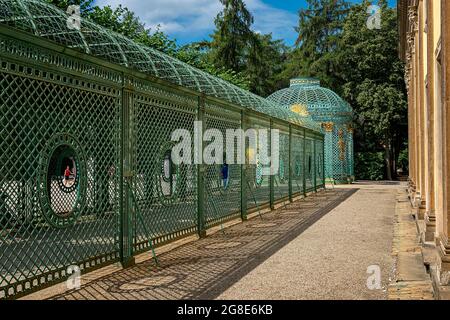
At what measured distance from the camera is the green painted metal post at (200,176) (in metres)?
7.99

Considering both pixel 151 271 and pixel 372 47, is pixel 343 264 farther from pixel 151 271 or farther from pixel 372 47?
pixel 372 47

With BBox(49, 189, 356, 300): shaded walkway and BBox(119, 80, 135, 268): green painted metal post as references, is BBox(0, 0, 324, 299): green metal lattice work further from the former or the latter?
BBox(49, 189, 356, 300): shaded walkway

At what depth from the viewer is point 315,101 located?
2481 cm

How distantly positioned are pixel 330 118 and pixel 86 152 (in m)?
20.6

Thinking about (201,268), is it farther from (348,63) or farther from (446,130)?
(348,63)

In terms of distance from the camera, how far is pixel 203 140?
827cm

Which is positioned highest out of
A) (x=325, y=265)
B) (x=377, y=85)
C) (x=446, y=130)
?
(x=377, y=85)

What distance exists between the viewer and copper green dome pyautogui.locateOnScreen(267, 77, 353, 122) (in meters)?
24.5

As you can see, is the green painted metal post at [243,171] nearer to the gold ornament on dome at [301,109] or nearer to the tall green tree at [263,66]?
the gold ornament on dome at [301,109]

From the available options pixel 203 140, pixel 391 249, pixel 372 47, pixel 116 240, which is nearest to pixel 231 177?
pixel 203 140

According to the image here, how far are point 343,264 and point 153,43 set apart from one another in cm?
1023

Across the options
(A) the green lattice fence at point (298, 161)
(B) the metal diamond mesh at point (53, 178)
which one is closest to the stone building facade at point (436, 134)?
(B) the metal diamond mesh at point (53, 178)

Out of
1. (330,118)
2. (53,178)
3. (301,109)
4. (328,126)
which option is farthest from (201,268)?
(330,118)
